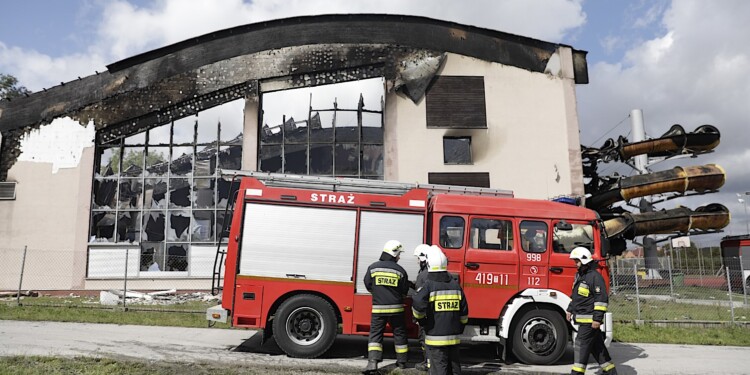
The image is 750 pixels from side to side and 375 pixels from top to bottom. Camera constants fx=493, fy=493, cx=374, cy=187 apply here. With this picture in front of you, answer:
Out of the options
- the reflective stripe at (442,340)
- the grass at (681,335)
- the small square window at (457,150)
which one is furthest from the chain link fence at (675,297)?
the reflective stripe at (442,340)

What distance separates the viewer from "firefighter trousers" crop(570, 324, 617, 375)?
666 cm

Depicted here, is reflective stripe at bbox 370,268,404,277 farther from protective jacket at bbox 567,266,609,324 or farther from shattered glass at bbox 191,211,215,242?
shattered glass at bbox 191,211,215,242

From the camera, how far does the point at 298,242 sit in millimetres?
7992

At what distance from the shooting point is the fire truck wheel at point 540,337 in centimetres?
783

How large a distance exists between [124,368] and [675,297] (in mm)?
17671

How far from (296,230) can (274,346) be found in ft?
7.37

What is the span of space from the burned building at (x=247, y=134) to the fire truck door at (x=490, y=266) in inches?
374

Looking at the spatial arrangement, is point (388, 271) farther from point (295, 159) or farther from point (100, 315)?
point (295, 159)

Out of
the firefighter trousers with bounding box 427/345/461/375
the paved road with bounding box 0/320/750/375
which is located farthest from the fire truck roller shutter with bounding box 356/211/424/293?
the firefighter trousers with bounding box 427/345/461/375

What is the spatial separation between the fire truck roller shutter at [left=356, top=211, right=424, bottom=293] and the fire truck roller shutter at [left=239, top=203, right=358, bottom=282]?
0.14 meters

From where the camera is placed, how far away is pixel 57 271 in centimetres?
1672

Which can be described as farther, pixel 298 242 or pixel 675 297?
pixel 675 297

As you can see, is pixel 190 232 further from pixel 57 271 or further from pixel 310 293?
pixel 310 293

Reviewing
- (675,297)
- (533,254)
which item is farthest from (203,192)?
(675,297)
